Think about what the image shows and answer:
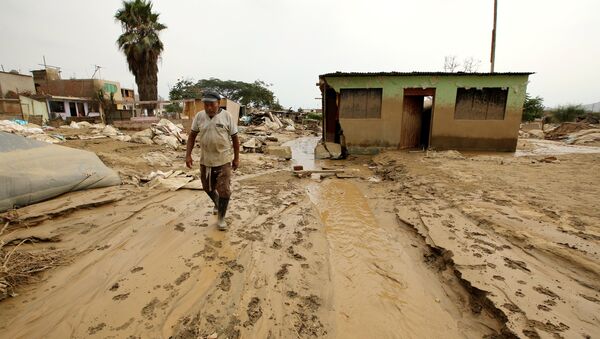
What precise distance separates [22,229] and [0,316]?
1447mm

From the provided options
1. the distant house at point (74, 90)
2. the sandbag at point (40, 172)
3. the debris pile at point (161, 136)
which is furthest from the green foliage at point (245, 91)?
the sandbag at point (40, 172)

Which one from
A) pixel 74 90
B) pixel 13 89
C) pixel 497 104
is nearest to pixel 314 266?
pixel 497 104

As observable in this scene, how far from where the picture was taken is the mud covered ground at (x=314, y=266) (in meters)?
1.98

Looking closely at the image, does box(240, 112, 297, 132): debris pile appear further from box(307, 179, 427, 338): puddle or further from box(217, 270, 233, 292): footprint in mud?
box(217, 270, 233, 292): footprint in mud

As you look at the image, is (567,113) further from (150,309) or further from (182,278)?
(150,309)

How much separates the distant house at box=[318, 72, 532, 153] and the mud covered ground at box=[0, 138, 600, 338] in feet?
18.3

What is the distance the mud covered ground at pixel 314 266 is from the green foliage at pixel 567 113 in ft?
96.1

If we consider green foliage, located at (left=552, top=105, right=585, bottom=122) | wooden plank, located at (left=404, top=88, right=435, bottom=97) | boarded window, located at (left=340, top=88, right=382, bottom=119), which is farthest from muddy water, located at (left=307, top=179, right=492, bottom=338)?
green foliage, located at (left=552, top=105, right=585, bottom=122)

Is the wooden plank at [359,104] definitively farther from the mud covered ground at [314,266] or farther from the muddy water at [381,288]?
the muddy water at [381,288]

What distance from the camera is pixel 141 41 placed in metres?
18.3

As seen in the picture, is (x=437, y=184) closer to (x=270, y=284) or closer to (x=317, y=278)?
(x=317, y=278)

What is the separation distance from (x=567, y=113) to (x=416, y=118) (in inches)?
1021

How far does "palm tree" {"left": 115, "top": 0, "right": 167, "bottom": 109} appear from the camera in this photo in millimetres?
18203

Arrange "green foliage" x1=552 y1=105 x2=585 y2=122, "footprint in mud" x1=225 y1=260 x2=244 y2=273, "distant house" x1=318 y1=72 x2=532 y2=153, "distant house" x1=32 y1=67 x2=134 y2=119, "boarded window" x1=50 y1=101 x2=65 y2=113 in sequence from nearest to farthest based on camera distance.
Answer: "footprint in mud" x1=225 y1=260 x2=244 y2=273 → "distant house" x1=318 y1=72 x2=532 y2=153 → "boarded window" x1=50 y1=101 x2=65 y2=113 → "distant house" x1=32 y1=67 x2=134 y2=119 → "green foliage" x1=552 y1=105 x2=585 y2=122
